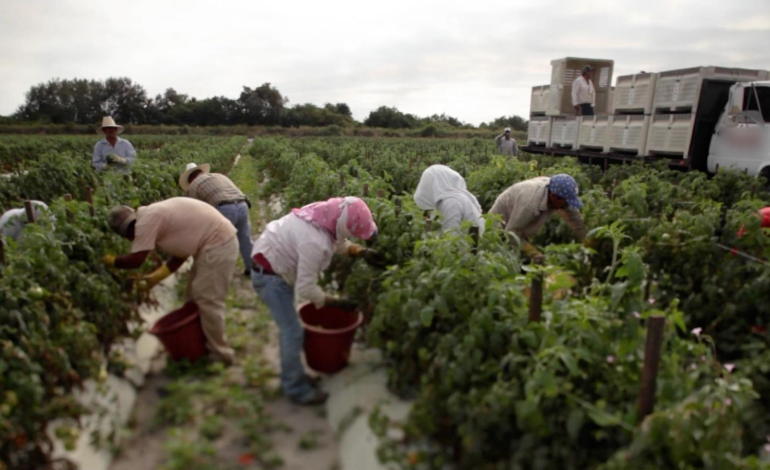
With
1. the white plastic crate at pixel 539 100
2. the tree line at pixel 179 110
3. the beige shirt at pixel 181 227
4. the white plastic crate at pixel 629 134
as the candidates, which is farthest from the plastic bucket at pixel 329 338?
the tree line at pixel 179 110

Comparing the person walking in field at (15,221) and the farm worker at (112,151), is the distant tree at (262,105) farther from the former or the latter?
the person walking in field at (15,221)

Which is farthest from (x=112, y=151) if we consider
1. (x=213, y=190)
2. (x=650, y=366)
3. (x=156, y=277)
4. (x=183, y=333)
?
(x=650, y=366)

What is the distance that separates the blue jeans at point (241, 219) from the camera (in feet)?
17.2

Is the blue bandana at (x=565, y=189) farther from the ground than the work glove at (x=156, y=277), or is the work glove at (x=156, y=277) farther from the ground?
the blue bandana at (x=565, y=189)

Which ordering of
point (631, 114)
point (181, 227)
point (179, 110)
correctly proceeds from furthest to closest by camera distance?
point (179, 110) < point (631, 114) < point (181, 227)

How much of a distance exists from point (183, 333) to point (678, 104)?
367 inches

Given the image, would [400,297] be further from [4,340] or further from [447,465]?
[4,340]

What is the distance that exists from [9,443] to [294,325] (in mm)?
1623

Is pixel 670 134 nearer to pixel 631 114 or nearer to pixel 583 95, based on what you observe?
pixel 631 114

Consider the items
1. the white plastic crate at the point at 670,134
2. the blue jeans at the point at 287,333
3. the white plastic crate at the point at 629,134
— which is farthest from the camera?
the white plastic crate at the point at 629,134

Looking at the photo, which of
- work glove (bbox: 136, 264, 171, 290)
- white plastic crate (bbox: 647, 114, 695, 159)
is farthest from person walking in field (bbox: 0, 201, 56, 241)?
white plastic crate (bbox: 647, 114, 695, 159)

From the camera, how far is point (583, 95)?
38.4 ft

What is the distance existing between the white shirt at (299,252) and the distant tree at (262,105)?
194ft

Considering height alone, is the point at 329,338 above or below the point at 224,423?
above
